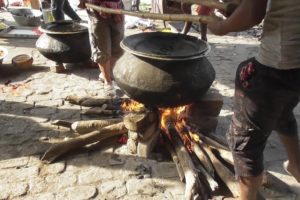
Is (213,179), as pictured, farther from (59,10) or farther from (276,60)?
(59,10)

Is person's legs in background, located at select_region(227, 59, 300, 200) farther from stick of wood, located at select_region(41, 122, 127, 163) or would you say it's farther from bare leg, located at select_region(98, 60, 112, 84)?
bare leg, located at select_region(98, 60, 112, 84)

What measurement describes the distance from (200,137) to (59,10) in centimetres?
591

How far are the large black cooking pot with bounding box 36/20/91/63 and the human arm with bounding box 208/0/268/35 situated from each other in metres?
3.94

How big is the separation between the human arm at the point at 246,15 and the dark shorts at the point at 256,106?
1.01ft

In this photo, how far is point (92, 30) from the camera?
5.15m

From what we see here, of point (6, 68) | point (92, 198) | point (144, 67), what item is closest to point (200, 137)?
point (144, 67)

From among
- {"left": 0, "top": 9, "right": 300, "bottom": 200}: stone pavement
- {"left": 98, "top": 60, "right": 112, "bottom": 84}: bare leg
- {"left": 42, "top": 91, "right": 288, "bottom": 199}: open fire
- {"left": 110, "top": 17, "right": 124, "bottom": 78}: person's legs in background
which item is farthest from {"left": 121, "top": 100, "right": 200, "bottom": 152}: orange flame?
{"left": 110, "top": 17, "right": 124, "bottom": 78}: person's legs in background

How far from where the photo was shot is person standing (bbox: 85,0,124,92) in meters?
5.01

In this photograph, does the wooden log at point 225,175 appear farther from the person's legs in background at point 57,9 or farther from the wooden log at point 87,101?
the person's legs in background at point 57,9

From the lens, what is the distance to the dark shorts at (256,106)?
241cm

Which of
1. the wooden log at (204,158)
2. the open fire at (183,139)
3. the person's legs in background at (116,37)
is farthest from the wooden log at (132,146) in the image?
the person's legs in background at (116,37)

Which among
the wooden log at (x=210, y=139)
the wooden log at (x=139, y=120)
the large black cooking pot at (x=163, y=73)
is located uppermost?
the large black cooking pot at (x=163, y=73)

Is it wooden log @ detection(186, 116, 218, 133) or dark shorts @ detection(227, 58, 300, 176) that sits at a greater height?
dark shorts @ detection(227, 58, 300, 176)

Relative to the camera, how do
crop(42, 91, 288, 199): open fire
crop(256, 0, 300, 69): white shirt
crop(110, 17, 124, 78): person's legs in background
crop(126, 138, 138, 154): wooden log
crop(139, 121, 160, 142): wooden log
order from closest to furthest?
1. crop(256, 0, 300, 69): white shirt
2. crop(42, 91, 288, 199): open fire
3. crop(139, 121, 160, 142): wooden log
4. crop(126, 138, 138, 154): wooden log
5. crop(110, 17, 124, 78): person's legs in background
